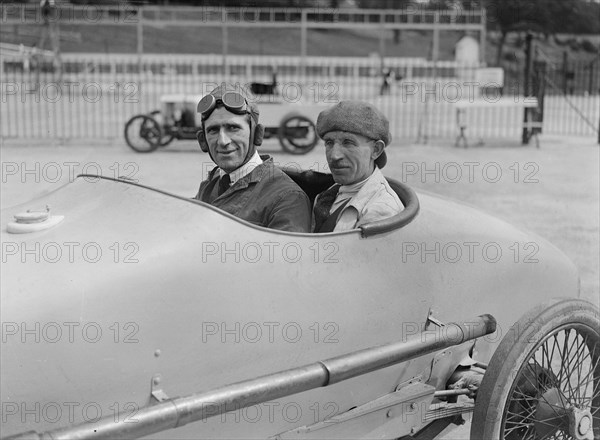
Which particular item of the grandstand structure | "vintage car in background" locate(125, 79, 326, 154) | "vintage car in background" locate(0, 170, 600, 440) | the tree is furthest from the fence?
the tree

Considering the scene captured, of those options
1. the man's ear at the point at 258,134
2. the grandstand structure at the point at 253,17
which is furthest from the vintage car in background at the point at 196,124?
the grandstand structure at the point at 253,17

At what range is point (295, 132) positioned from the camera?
44.4 ft

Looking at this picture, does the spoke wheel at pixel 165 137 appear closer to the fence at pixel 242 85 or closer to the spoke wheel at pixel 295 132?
the fence at pixel 242 85

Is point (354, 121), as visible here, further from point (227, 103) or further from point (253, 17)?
point (253, 17)

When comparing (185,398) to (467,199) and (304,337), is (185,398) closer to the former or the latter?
(304,337)

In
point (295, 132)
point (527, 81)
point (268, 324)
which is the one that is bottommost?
point (268, 324)

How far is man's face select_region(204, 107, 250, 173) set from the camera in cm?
332

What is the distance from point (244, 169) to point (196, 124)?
35.1ft

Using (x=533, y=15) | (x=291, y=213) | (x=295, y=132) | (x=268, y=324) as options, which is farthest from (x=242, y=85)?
(x=533, y=15)

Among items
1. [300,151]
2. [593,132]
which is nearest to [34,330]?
[300,151]

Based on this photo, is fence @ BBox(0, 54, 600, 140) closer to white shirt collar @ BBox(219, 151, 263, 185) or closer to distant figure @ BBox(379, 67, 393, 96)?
distant figure @ BBox(379, 67, 393, 96)

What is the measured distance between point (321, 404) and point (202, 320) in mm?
610

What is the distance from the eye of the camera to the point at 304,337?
9.30 feet

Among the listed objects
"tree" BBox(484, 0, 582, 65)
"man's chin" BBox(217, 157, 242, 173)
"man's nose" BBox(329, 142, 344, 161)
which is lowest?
"man's chin" BBox(217, 157, 242, 173)
